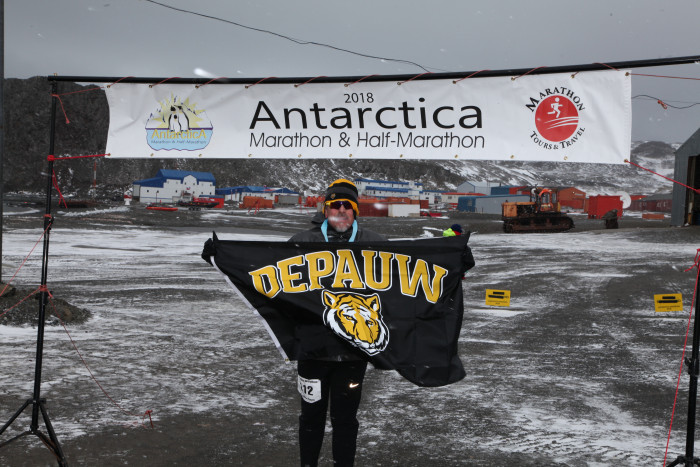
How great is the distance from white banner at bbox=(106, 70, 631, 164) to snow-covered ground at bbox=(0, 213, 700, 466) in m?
2.47

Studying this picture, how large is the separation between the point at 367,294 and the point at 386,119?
1.93m

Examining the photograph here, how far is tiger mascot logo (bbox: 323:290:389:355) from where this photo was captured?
12.4 ft

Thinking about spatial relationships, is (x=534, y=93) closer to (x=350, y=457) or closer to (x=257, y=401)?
(x=350, y=457)

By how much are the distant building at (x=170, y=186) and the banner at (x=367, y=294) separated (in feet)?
314

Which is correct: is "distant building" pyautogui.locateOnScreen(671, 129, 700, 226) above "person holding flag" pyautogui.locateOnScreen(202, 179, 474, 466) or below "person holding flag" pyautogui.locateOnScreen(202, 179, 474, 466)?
above

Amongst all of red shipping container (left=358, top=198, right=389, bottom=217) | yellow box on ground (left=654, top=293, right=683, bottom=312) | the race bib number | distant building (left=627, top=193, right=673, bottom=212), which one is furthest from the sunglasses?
distant building (left=627, top=193, right=673, bottom=212)

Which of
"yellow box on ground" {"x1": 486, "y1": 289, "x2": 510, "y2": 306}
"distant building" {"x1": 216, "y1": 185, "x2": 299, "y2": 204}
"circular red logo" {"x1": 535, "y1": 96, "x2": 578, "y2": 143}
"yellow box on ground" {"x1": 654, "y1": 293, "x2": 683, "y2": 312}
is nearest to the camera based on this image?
"yellow box on ground" {"x1": 654, "y1": 293, "x2": 683, "y2": 312}

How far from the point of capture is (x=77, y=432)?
456cm

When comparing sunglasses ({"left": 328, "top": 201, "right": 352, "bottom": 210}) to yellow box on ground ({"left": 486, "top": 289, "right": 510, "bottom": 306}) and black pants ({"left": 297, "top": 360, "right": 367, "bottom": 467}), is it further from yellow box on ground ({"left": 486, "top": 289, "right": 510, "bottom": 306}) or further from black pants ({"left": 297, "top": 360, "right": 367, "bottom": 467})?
yellow box on ground ({"left": 486, "top": 289, "right": 510, "bottom": 306})

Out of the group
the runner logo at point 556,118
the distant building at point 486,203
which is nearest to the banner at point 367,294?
the runner logo at point 556,118

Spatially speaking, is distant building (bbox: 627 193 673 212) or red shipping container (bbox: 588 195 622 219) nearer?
red shipping container (bbox: 588 195 622 219)

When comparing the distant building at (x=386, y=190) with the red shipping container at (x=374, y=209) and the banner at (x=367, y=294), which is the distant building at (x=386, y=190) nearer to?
the red shipping container at (x=374, y=209)

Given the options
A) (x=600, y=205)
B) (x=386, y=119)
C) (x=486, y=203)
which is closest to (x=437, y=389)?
(x=386, y=119)

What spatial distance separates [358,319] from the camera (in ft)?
12.8
